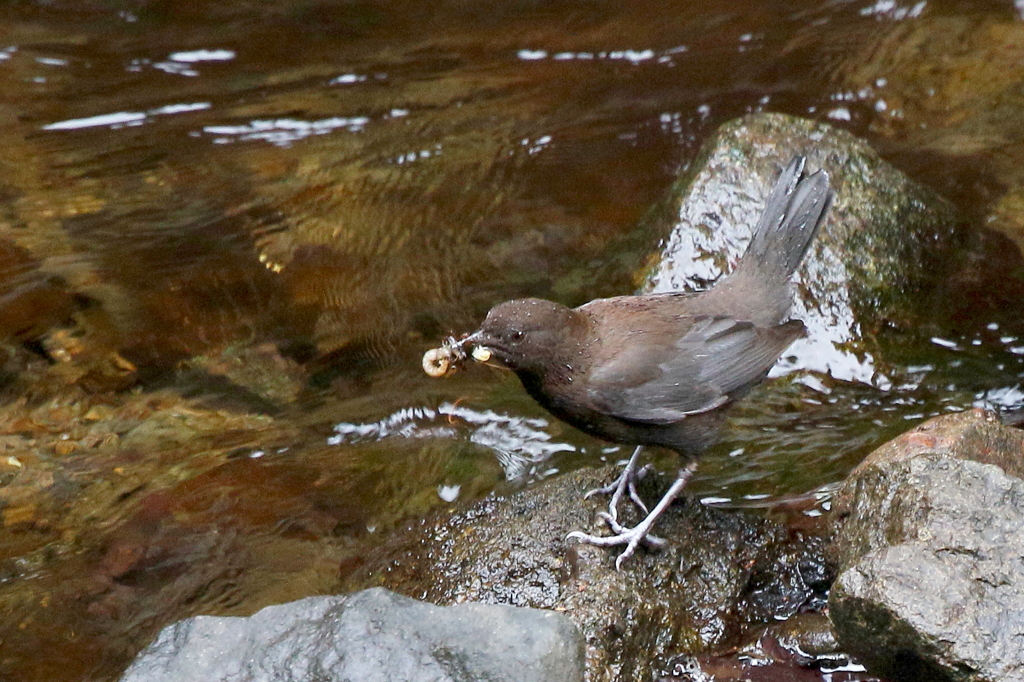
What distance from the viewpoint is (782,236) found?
444 cm

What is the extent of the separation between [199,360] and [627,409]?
2615mm

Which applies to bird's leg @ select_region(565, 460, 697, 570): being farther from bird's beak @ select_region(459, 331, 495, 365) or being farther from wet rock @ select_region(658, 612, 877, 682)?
bird's beak @ select_region(459, 331, 495, 365)

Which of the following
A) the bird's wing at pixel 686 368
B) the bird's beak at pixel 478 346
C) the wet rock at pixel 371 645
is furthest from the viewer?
the bird's wing at pixel 686 368

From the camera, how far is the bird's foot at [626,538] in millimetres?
3668

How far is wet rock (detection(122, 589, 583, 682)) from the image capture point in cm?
291

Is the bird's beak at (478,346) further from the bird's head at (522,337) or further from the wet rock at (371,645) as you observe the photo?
the wet rock at (371,645)

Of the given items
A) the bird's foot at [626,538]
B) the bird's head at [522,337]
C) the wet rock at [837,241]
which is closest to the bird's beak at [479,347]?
the bird's head at [522,337]

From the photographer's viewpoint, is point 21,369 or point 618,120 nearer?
point 21,369

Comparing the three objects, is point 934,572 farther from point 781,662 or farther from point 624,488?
point 624,488

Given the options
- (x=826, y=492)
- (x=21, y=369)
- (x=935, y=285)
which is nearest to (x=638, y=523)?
(x=826, y=492)

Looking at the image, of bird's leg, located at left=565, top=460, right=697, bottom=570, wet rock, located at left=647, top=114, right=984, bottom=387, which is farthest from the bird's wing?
wet rock, located at left=647, top=114, right=984, bottom=387

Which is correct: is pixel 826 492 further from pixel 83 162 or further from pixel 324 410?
pixel 83 162

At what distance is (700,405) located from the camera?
4074 mm

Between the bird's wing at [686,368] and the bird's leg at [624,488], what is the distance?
24 centimetres
